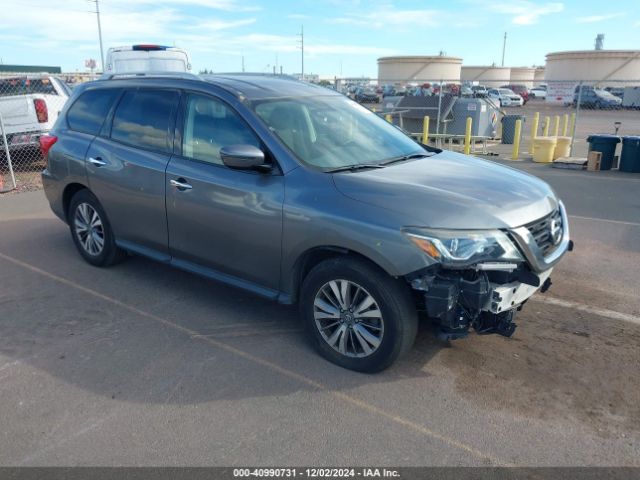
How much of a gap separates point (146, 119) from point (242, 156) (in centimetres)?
154

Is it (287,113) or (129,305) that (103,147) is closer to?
(129,305)

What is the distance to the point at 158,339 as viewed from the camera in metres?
4.04

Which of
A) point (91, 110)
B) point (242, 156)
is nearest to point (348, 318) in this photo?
point (242, 156)

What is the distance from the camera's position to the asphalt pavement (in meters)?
2.87

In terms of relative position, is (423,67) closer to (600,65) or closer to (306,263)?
(600,65)

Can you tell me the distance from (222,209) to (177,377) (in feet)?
4.03

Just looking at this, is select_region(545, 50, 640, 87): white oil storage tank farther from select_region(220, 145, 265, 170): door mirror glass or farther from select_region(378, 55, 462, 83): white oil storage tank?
select_region(220, 145, 265, 170): door mirror glass

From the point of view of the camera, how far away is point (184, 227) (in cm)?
430

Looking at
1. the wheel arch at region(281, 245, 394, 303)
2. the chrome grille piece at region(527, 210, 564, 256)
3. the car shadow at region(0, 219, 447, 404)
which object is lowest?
the car shadow at region(0, 219, 447, 404)

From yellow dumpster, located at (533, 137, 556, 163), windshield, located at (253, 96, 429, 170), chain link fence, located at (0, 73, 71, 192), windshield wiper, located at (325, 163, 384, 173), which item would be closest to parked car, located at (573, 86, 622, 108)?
yellow dumpster, located at (533, 137, 556, 163)

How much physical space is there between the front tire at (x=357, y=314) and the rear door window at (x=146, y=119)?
1850 millimetres

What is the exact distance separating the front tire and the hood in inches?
17.5

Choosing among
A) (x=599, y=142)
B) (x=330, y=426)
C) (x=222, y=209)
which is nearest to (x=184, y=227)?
(x=222, y=209)

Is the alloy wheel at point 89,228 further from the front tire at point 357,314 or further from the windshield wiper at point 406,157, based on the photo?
the windshield wiper at point 406,157
